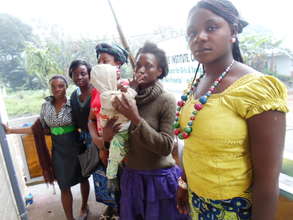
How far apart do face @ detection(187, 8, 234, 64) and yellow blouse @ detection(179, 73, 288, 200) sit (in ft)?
0.41

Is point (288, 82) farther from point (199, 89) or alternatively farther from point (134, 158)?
point (134, 158)

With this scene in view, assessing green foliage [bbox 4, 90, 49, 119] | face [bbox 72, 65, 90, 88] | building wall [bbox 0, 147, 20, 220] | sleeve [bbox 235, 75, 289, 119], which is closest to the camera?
sleeve [bbox 235, 75, 289, 119]

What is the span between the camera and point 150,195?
1.25 m

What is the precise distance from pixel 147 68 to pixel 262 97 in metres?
0.71

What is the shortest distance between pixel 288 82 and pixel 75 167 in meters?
1.77

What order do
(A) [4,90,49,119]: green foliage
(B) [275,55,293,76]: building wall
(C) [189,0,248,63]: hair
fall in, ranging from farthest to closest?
1. (A) [4,90,49,119]: green foliage
2. (B) [275,55,293,76]: building wall
3. (C) [189,0,248,63]: hair

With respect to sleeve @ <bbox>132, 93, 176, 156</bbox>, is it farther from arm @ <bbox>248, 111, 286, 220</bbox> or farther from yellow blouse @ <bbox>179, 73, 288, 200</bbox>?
arm @ <bbox>248, 111, 286, 220</bbox>

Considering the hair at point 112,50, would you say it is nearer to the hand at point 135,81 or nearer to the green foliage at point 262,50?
the hand at point 135,81

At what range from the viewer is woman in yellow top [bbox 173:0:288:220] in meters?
0.62

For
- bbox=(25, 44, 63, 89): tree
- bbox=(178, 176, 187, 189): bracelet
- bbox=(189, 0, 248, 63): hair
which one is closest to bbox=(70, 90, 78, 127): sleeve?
bbox=(25, 44, 63, 89): tree

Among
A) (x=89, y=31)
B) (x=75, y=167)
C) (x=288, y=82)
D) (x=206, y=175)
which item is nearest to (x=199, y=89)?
(x=206, y=175)

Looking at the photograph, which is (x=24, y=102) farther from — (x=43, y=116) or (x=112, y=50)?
(x=112, y=50)

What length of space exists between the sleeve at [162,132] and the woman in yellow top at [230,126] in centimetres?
25

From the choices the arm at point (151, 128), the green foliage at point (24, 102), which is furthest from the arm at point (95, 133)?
the green foliage at point (24, 102)
